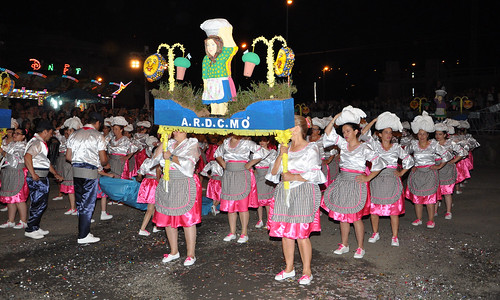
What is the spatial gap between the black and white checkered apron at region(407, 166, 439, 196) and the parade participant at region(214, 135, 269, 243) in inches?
105

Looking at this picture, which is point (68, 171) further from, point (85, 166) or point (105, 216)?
point (85, 166)

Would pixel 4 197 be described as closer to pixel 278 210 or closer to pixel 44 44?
pixel 278 210

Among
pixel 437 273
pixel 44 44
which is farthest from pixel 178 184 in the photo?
pixel 44 44

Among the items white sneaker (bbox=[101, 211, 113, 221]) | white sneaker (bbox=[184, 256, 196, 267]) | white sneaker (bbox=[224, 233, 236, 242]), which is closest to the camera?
white sneaker (bbox=[184, 256, 196, 267])

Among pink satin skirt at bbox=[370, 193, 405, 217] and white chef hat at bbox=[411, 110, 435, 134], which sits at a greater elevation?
white chef hat at bbox=[411, 110, 435, 134]

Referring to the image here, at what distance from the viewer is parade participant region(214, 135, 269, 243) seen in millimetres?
6820

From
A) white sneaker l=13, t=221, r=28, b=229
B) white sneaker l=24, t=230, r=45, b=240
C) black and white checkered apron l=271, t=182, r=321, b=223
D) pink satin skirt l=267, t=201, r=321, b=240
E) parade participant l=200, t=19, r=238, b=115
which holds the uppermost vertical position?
parade participant l=200, t=19, r=238, b=115

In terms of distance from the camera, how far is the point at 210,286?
5078 mm

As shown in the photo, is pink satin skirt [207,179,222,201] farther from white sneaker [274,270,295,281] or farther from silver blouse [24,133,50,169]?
white sneaker [274,270,295,281]

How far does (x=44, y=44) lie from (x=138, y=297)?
3439 centimetres

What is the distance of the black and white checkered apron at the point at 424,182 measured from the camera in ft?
24.2

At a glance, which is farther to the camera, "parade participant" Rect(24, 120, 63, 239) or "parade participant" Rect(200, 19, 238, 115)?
"parade participant" Rect(24, 120, 63, 239)

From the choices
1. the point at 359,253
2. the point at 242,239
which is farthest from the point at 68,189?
the point at 359,253

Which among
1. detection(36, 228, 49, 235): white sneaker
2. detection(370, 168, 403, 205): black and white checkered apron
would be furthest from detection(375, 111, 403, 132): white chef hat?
detection(36, 228, 49, 235): white sneaker
